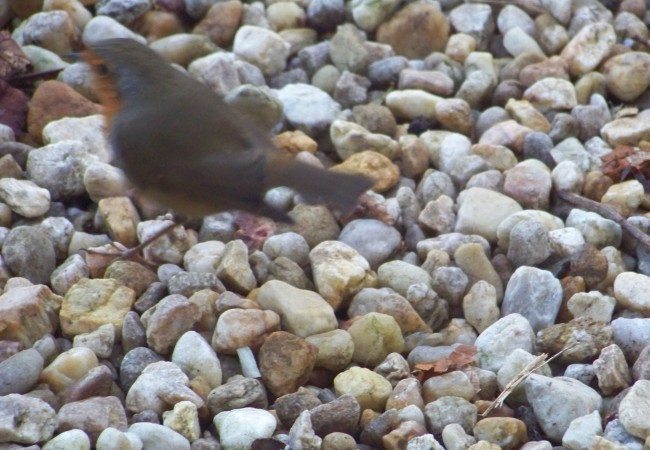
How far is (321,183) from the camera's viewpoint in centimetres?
238

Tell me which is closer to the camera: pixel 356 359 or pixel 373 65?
pixel 356 359

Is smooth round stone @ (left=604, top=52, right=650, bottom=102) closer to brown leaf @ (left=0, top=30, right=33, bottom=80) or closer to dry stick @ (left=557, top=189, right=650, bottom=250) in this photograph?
dry stick @ (left=557, top=189, right=650, bottom=250)

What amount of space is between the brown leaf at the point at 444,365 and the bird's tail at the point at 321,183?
1.69 feet

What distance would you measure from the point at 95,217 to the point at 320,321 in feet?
2.97

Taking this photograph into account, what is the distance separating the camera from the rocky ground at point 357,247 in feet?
8.02

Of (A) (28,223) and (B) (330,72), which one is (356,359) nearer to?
(A) (28,223)

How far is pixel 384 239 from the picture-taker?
319cm

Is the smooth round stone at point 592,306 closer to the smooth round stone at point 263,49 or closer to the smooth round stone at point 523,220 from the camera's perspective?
the smooth round stone at point 523,220

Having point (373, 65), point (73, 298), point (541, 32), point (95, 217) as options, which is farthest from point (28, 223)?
point (541, 32)

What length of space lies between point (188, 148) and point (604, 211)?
1.41 m

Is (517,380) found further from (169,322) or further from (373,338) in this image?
(169,322)

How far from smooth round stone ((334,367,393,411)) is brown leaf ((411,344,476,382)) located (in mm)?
101

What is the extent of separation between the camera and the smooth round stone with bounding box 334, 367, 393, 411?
2529 mm

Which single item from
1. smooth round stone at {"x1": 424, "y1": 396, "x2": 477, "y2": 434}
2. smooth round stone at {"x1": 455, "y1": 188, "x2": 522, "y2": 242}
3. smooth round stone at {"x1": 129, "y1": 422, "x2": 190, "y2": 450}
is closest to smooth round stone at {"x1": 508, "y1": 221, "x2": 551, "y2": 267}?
smooth round stone at {"x1": 455, "y1": 188, "x2": 522, "y2": 242}
